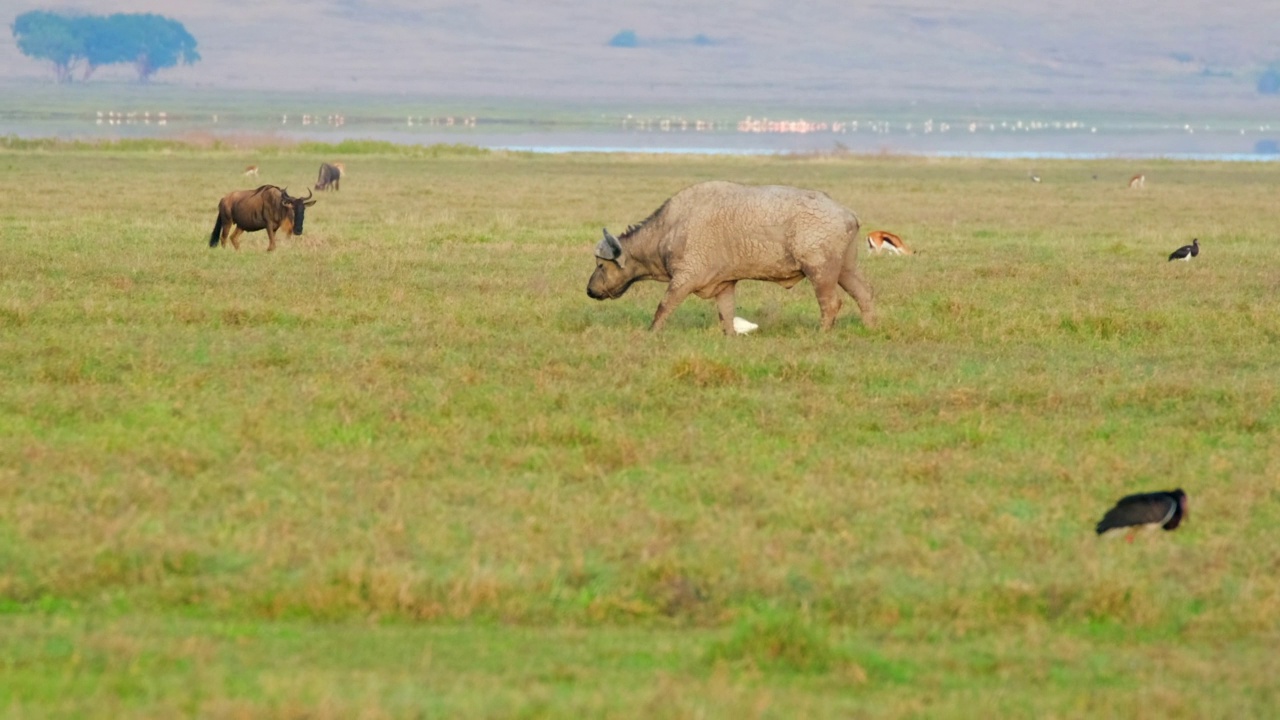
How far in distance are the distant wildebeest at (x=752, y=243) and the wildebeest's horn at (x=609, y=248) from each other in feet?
1.06

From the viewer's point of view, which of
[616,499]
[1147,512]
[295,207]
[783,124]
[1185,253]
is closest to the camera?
[1147,512]

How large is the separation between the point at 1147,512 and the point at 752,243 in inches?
264

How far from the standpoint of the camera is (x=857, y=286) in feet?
48.5

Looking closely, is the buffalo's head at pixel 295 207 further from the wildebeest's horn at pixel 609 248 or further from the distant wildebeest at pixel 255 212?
the wildebeest's horn at pixel 609 248

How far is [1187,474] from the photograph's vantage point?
30.5 ft

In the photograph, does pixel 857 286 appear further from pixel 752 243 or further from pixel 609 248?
pixel 609 248

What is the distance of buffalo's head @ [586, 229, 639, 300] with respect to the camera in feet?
49.4

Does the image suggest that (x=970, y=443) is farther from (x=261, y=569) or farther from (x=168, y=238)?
(x=168, y=238)

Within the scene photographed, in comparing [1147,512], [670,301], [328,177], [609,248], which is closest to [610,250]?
[609,248]

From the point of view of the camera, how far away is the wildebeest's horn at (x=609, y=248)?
14922 mm

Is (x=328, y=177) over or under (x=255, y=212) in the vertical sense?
under

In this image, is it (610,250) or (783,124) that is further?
(783,124)

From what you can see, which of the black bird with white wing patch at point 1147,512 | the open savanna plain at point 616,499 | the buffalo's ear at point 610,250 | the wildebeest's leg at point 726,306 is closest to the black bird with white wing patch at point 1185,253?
the open savanna plain at point 616,499

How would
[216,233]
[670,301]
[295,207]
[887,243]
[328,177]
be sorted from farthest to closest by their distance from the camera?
1. [328,177]
2. [887,243]
3. [295,207]
4. [216,233]
5. [670,301]
